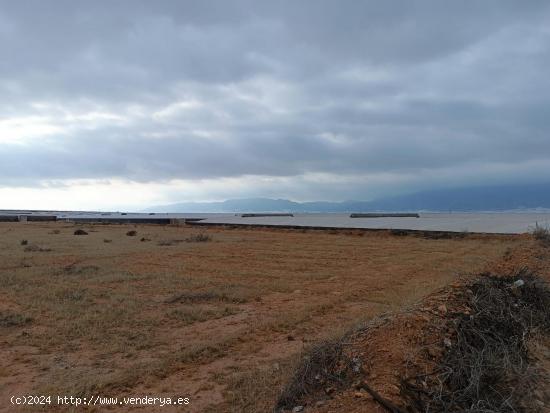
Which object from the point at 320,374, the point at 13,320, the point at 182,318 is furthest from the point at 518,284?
the point at 13,320

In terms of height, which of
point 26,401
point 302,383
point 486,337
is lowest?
point 26,401

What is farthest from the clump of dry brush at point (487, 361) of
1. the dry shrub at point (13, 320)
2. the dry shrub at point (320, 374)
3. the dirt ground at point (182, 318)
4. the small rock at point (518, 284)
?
the dry shrub at point (13, 320)

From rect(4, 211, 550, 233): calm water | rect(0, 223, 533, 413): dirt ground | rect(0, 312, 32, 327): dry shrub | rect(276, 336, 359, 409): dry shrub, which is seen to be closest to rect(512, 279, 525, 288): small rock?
rect(0, 223, 533, 413): dirt ground

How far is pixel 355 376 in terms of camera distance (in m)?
4.64

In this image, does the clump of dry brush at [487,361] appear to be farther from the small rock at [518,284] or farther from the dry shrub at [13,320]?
the dry shrub at [13,320]

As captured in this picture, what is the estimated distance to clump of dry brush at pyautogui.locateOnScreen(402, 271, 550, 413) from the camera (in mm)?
4066

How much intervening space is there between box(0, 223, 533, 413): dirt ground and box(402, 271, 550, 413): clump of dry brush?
61.7 inches

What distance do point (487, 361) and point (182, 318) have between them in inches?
240

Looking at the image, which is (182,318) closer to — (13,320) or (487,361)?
(13,320)

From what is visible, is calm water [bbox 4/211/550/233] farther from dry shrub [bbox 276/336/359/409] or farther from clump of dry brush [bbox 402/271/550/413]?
dry shrub [bbox 276/336/359/409]

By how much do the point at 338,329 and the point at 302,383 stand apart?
328cm

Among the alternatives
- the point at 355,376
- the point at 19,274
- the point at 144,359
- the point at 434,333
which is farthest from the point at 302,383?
the point at 19,274

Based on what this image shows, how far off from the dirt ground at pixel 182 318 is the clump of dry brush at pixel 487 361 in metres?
1.57

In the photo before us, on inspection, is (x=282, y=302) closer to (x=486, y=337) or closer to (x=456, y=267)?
(x=486, y=337)
